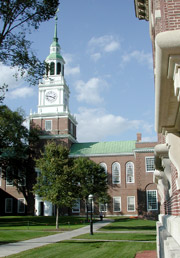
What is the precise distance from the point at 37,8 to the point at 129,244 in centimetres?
1300

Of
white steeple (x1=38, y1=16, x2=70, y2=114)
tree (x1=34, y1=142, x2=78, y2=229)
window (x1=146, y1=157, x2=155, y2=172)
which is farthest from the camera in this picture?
white steeple (x1=38, y1=16, x2=70, y2=114)

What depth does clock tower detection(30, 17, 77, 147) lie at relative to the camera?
167ft

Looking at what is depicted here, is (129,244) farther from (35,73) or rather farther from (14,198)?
(14,198)

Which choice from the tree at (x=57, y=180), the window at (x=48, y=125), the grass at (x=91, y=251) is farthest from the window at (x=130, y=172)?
the grass at (x=91, y=251)

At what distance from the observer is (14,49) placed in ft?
52.3

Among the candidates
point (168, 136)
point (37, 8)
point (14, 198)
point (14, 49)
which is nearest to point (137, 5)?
point (37, 8)

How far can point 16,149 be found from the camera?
1847 inches

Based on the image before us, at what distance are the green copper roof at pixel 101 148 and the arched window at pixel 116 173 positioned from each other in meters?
2.02

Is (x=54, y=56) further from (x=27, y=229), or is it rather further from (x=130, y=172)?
(x=27, y=229)

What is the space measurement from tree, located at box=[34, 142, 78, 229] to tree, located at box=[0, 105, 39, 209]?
17.2 m

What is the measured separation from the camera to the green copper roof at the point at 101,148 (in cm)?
4988

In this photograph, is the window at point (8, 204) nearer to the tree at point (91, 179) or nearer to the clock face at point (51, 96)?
the tree at point (91, 179)

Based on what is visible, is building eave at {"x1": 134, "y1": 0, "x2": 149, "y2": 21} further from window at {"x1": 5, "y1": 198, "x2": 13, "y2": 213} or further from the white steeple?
window at {"x1": 5, "y1": 198, "x2": 13, "y2": 213}

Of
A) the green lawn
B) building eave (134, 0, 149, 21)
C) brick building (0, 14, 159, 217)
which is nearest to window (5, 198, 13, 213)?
brick building (0, 14, 159, 217)
